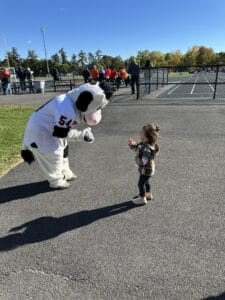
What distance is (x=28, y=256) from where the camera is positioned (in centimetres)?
333

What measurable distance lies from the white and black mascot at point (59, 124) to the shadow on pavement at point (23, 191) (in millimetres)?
212

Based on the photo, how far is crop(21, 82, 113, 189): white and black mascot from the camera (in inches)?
173

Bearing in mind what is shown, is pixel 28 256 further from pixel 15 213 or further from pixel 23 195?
pixel 23 195

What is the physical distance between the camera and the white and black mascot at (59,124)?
4383mm

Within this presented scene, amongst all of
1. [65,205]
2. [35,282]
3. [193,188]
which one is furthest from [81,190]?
[35,282]

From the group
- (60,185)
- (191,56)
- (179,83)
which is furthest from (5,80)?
(191,56)

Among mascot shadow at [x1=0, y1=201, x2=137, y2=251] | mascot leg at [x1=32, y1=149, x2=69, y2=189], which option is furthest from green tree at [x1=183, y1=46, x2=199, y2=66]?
mascot shadow at [x1=0, y1=201, x2=137, y2=251]

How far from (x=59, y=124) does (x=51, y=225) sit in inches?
52.0

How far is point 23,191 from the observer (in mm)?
4969

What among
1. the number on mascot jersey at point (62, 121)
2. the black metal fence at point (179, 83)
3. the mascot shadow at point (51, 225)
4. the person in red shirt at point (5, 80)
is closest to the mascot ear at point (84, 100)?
the number on mascot jersey at point (62, 121)

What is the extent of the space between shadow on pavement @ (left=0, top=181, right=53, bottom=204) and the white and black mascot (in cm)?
21

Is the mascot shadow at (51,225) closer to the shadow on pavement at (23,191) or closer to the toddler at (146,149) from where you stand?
the toddler at (146,149)

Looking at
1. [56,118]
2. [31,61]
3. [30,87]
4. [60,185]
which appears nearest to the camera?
[56,118]

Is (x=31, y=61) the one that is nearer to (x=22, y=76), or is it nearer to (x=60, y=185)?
(x=22, y=76)
